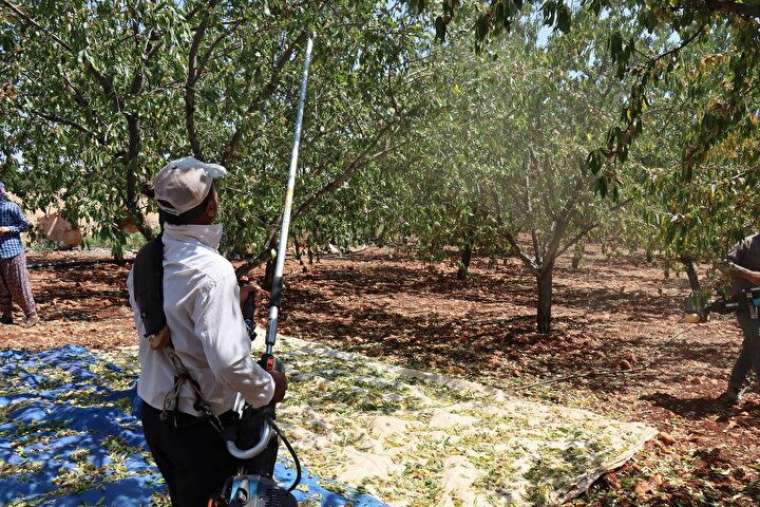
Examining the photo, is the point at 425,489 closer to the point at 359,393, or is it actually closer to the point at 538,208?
the point at 359,393

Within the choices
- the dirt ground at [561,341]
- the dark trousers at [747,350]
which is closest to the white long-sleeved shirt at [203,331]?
the dirt ground at [561,341]

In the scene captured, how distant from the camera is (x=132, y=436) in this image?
4172 mm

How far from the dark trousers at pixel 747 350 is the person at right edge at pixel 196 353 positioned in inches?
A: 192

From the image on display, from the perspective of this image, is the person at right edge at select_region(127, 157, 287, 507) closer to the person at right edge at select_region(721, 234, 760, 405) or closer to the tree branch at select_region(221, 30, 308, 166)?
the tree branch at select_region(221, 30, 308, 166)

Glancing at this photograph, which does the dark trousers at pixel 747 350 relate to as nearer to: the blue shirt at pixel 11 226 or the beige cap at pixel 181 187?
the beige cap at pixel 181 187

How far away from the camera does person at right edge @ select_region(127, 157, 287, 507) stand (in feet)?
6.31

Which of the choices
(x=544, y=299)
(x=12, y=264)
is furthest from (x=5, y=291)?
(x=544, y=299)

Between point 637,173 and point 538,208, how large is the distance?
134 cm

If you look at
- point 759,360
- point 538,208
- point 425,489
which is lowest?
point 425,489

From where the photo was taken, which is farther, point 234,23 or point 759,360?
point 759,360

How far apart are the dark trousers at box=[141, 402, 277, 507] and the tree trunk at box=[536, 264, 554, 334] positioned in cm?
728

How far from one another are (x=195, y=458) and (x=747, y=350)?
535 centimetres

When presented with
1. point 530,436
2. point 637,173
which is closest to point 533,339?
point 637,173

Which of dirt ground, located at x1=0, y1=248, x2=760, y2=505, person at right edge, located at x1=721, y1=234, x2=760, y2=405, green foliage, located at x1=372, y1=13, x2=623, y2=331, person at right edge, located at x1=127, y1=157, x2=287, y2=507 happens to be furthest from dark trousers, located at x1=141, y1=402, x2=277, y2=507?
person at right edge, located at x1=721, y1=234, x2=760, y2=405
